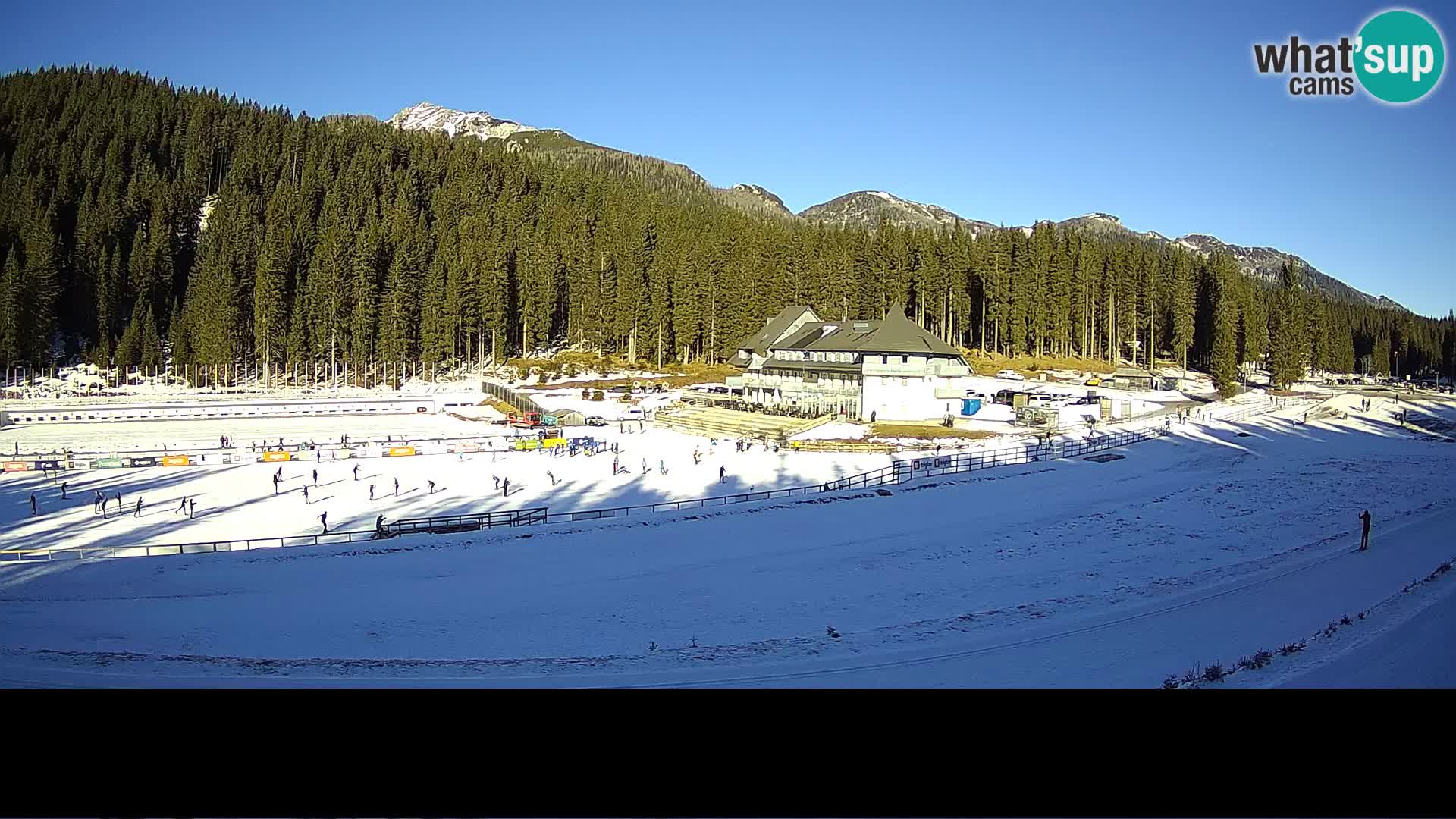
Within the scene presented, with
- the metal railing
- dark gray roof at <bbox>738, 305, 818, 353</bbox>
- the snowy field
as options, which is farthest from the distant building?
the snowy field

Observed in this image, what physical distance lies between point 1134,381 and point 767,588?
48.2m

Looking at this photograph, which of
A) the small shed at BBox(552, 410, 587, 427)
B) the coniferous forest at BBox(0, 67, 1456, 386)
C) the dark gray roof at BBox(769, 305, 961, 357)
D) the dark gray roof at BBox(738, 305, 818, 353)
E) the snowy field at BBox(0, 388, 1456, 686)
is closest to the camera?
the snowy field at BBox(0, 388, 1456, 686)

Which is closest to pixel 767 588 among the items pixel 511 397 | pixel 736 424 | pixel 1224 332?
pixel 736 424

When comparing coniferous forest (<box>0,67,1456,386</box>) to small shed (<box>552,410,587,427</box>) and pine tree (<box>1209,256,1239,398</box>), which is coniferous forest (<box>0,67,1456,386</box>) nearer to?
pine tree (<box>1209,256,1239,398</box>)

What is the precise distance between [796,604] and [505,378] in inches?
2221

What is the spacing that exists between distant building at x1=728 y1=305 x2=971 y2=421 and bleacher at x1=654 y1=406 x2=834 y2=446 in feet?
8.92

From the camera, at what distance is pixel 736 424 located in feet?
139

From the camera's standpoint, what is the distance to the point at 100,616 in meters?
13.8

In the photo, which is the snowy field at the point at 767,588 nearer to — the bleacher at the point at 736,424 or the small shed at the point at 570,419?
the bleacher at the point at 736,424

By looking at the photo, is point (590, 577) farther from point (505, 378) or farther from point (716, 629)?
point (505, 378)

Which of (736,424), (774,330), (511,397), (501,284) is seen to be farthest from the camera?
(501,284)

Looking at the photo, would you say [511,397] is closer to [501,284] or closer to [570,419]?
[570,419]

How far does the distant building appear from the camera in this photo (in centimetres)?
4481

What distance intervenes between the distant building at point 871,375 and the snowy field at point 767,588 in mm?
17503
